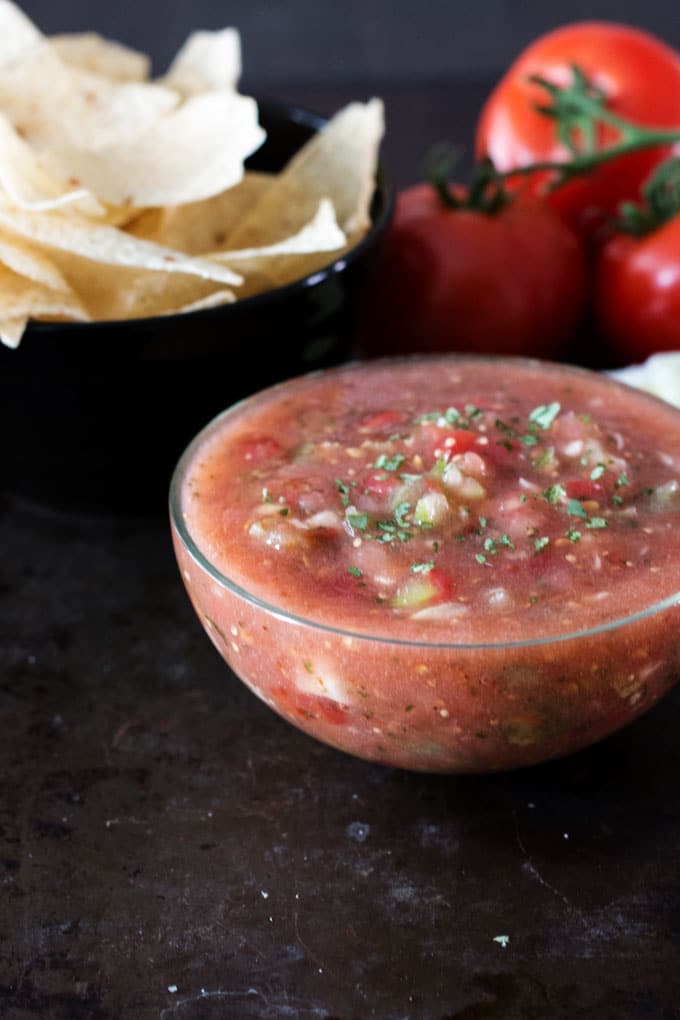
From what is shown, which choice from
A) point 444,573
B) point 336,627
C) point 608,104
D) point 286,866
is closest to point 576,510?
point 444,573

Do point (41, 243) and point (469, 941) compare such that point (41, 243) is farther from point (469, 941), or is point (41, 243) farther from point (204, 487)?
point (469, 941)

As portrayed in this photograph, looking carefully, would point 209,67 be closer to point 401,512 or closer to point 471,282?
point 471,282

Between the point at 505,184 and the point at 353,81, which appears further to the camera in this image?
the point at 353,81

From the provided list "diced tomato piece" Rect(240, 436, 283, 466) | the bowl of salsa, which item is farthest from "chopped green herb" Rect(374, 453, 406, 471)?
"diced tomato piece" Rect(240, 436, 283, 466)

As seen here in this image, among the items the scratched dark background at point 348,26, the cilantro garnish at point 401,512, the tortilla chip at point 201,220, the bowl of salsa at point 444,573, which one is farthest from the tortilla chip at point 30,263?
the scratched dark background at point 348,26

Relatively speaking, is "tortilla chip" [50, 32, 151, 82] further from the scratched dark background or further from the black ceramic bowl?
the scratched dark background

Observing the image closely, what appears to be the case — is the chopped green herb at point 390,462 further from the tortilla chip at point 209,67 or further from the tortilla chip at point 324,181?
the tortilla chip at point 209,67

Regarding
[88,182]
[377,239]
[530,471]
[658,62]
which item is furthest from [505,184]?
[530,471]
